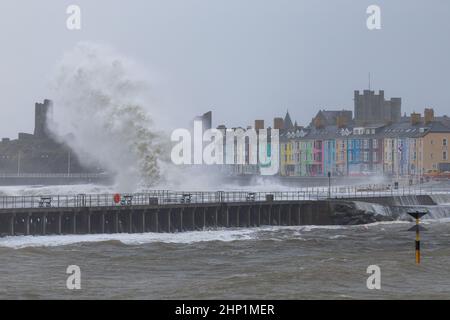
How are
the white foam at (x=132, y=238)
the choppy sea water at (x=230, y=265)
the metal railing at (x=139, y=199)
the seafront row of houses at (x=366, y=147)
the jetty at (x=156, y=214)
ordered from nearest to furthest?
the choppy sea water at (x=230, y=265) < the white foam at (x=132, y=238) < the jetty at (x=156, y=214) < the metal railing at (x=139, y=199) < the seafront row of houses at (x=366, y=147)

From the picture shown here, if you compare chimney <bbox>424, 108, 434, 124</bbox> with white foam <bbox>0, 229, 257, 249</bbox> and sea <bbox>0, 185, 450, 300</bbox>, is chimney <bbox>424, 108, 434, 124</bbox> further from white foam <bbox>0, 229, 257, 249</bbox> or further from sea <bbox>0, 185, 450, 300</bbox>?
white foam <bbox>0, 229, 257, 249</bbox>

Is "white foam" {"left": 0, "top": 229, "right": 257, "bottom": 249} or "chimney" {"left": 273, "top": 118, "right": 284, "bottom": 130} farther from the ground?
"chimney" {"left": 273, "top": 118, "right": 284, "bottom": 130}

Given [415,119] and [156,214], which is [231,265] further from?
[415,119]

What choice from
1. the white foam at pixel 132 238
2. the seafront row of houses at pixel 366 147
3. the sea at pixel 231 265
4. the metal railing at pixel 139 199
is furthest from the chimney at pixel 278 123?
the white foam at pixel 132 238

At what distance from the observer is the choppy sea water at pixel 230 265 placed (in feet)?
116

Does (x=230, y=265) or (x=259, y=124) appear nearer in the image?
(x=230, y=265)

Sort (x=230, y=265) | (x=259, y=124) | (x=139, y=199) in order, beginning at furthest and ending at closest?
(x=259, y=124) < (x=139, y=199) < (x=230, y=265)

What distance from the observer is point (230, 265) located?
44.3 metres

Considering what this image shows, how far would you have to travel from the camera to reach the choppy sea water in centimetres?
3544

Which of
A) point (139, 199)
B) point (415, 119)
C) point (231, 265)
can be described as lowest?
point (231, 265)

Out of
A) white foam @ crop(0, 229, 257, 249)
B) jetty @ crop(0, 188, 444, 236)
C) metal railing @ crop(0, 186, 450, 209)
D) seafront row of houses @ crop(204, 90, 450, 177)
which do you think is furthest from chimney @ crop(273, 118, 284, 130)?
white foam @ crop(0, 229, 257, 249)

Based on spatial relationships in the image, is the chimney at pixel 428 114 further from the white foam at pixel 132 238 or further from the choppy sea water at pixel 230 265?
the white foam at pixel 132 238

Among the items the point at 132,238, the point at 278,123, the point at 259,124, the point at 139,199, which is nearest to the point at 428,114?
the point at 259,124
